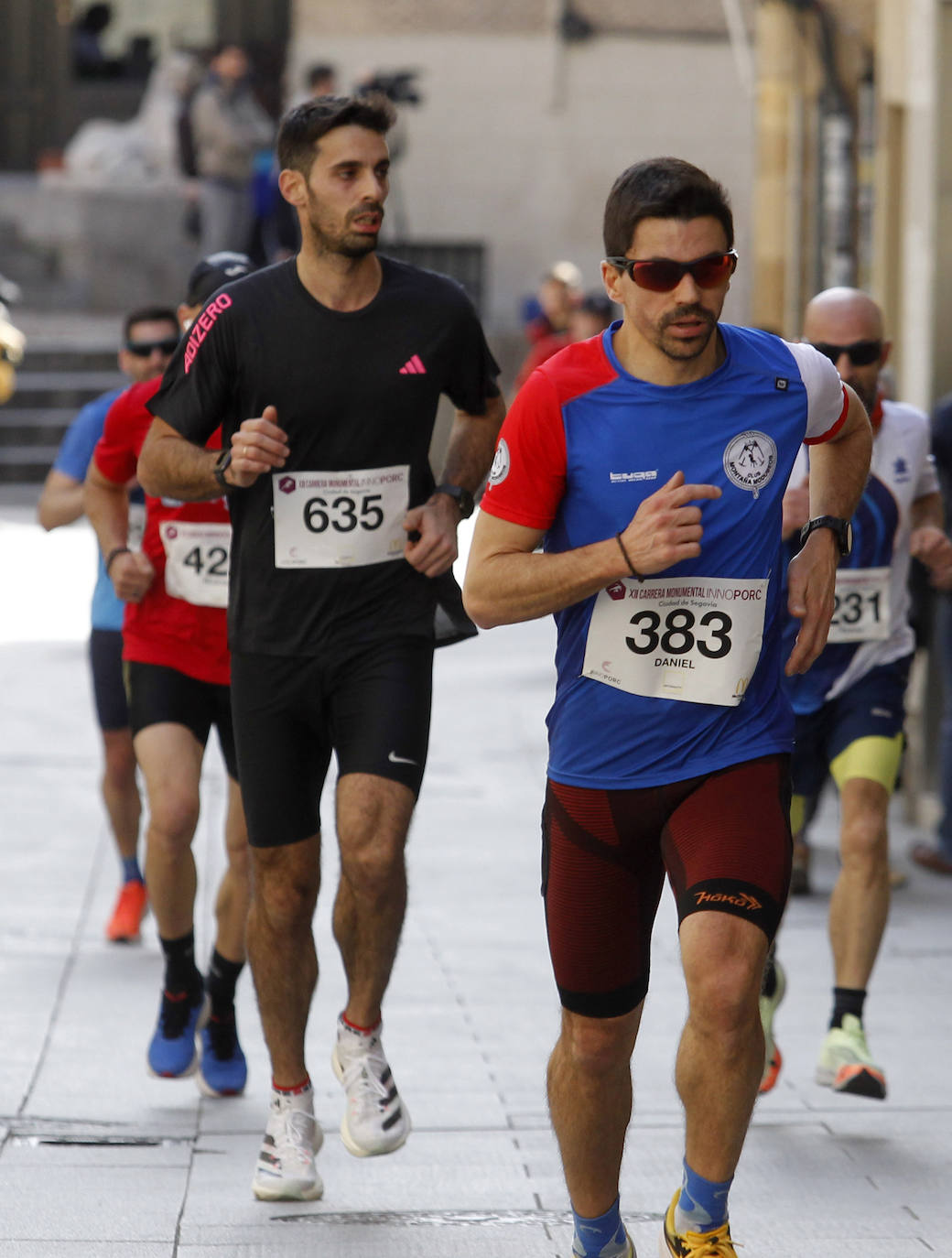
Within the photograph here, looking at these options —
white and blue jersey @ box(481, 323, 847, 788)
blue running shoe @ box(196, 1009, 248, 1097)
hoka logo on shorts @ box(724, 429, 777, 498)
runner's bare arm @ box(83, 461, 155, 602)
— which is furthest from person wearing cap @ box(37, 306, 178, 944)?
hoka logo on shorts @ box(724, 429, 777, 498)

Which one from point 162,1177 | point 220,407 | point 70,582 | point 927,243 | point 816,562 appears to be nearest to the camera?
point 816,562

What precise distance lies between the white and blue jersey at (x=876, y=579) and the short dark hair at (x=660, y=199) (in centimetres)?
196

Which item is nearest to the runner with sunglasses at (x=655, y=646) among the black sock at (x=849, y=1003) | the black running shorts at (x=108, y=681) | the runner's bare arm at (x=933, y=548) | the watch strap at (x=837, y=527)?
the watch strap at (x=837, y=527)

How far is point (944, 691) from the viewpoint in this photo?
927 cm

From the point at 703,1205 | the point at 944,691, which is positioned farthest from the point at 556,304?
the point at 703,1205

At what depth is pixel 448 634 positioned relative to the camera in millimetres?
4953

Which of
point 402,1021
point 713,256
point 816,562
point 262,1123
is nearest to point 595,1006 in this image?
point 816,562

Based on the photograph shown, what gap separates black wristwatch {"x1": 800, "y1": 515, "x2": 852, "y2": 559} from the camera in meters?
4.31

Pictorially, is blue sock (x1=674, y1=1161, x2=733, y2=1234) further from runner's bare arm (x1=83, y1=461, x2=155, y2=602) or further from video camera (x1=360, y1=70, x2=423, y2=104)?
video camera (x1=360, y1=70, x2=423, y2=104)

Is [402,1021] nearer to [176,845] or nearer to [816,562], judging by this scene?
[176,845]

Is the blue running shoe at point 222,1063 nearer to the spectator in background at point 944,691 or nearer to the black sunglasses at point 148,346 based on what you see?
the black sunglasses at point 148,346

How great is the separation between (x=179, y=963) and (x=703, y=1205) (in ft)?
7.77

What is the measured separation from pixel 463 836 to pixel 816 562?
17.5ft

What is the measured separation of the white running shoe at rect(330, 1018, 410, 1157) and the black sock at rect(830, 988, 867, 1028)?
130cm
